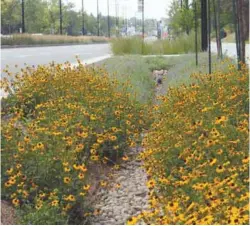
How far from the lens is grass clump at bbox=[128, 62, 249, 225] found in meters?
3.41

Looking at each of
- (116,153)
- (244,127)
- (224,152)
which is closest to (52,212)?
(224,152)

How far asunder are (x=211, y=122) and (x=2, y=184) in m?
1.72

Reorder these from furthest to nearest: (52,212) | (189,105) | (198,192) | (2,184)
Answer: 1. (189,105)
2. (2,184)
3. (52,212)
4. (198,192)

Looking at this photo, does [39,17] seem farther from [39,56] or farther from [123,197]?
[123,197]

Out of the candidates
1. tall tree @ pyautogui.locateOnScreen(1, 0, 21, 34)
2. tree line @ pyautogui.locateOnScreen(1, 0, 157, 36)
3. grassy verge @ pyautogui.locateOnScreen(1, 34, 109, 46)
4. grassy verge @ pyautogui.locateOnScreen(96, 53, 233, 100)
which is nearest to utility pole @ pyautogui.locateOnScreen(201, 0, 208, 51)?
grassy verge @ pyautogui.locateOnScreen(96, 53, 233, 100)

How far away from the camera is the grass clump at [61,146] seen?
14.6 feet

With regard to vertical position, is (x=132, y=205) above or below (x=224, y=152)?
below

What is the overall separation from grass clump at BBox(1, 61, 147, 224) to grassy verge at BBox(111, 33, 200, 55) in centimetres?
1290

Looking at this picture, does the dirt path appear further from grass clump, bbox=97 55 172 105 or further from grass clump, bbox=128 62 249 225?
grass clump, bbox=97 55 172 105

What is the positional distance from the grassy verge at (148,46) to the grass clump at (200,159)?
511 inches

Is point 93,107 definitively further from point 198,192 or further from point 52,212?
point 198,192

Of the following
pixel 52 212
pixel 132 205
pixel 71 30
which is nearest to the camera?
pixel 52 212

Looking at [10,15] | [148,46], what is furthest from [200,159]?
[10,15]

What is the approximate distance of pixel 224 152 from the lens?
4.39 meters
